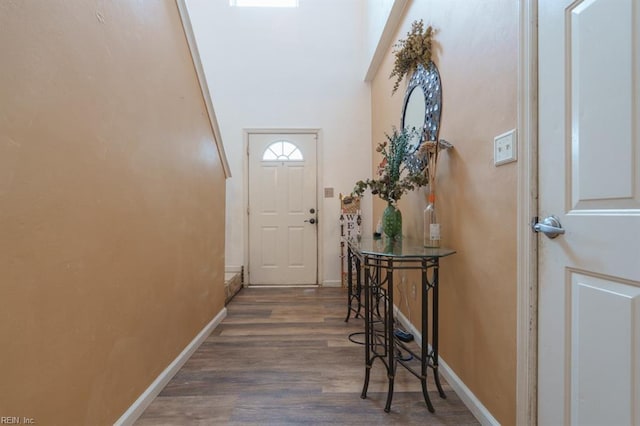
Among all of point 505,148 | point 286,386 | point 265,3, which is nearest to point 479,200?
point 505,148

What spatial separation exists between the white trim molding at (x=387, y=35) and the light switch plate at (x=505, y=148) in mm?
1859

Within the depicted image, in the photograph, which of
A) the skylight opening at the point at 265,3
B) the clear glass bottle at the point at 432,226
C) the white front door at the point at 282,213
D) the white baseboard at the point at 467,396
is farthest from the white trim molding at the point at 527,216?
the skylight opening at the point at 265,3

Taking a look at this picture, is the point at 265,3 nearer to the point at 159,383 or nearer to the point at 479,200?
the point at 479,200

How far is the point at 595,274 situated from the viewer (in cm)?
85

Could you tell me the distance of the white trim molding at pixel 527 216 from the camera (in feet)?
3.47

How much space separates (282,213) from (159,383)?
8.24 feet

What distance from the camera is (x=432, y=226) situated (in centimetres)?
170

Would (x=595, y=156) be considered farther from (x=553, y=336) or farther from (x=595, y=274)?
(x=553, y=336)

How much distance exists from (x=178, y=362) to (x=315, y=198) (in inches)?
98.1

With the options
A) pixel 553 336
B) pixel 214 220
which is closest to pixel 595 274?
pixel 553 336

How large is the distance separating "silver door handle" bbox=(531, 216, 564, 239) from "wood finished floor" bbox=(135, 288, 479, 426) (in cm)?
95

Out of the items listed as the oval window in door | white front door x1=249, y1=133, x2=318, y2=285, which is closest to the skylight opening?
white front door x1=249, y1=133, x2=318, y2=285

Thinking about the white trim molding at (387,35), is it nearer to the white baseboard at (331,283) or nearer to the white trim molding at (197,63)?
the white trim molding at (197,63)

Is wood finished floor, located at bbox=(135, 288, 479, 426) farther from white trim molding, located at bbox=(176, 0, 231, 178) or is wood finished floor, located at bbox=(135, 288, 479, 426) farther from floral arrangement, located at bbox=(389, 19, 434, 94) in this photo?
floral arrangement, located at bbox=(389, 19, 434, 94)
